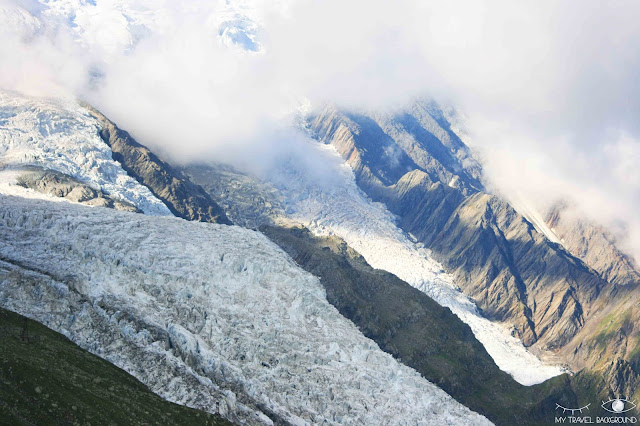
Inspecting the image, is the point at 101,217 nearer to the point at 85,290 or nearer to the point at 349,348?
the point at 85,290

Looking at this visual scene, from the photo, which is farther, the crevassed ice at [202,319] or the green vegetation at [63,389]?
the crevassed ice at [202,319]

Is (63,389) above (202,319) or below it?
below

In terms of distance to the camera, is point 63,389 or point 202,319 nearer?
point 63,389

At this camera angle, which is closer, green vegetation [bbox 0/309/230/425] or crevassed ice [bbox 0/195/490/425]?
green vegetation [bbox 0/309/230/425]
